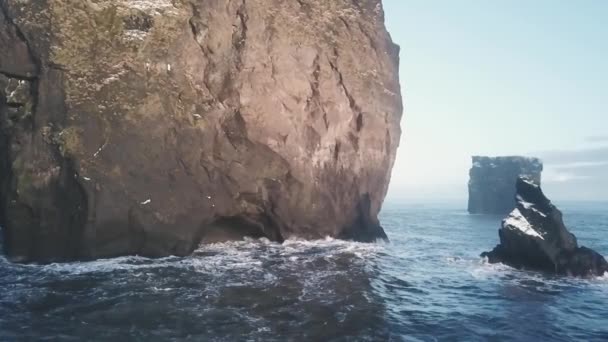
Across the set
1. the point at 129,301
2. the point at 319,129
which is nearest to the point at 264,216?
the point at 319,129

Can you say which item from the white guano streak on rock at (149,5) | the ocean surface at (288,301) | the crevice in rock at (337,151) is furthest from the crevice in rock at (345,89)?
the ocean surface at (288,301)

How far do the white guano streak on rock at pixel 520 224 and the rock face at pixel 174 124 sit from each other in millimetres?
13321

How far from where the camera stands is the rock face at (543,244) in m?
26.4

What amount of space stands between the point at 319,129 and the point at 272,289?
58.9 feet

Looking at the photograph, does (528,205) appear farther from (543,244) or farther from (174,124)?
(174,124)

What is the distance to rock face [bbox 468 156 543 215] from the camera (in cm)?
10406

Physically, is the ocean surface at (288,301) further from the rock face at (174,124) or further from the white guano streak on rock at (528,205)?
the white guano streak on rock at (528,205)

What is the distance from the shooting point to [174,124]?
26844 millimetres

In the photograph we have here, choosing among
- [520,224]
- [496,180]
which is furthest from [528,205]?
[496,180]

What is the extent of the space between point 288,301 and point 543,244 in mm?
17580

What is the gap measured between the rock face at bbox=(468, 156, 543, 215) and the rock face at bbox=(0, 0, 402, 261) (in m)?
81.0

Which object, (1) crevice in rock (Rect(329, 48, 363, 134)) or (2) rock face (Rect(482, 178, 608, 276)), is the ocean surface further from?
(1) crevice in rock (Rect(329, 48, 363, 134))

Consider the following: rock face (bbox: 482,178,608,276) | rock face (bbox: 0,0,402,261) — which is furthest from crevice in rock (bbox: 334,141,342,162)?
rock face (bbox: 482,178,608,276)

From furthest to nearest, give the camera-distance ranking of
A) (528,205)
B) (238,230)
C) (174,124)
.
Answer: (238,230)
(528,205)
(174,124)
